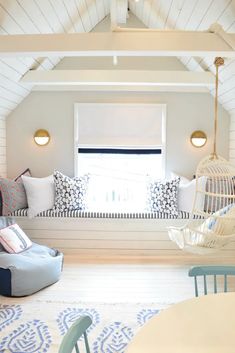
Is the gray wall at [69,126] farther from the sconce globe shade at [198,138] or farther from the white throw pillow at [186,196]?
the white throw pillow at [186,196]

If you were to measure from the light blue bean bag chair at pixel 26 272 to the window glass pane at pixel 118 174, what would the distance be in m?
1.61

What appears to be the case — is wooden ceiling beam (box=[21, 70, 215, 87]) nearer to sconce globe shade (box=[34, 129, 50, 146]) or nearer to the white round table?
sconce globe shade (box=[34, 129, 50, 146])

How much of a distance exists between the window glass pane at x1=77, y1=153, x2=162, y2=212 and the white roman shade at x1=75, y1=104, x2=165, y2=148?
20 centimetres

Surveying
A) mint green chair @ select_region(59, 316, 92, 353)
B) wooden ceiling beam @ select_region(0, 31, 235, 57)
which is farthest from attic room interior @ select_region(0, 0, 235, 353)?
mint green chair @ select_region(59, 316, 92, 353)

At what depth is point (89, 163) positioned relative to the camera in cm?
489

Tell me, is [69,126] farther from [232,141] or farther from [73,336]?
[73,336]

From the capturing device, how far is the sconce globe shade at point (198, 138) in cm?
470

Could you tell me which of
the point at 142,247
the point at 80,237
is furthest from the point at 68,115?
the point at 142,247

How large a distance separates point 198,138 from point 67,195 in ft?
6.78

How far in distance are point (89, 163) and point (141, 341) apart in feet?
12.7

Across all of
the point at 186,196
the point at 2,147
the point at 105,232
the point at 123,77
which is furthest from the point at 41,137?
the point at 186,196

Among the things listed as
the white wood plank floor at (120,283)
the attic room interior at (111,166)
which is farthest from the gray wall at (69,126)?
the white wood plank floor at (120,283)

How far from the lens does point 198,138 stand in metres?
4.70

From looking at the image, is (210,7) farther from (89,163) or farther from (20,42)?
(89,163)
